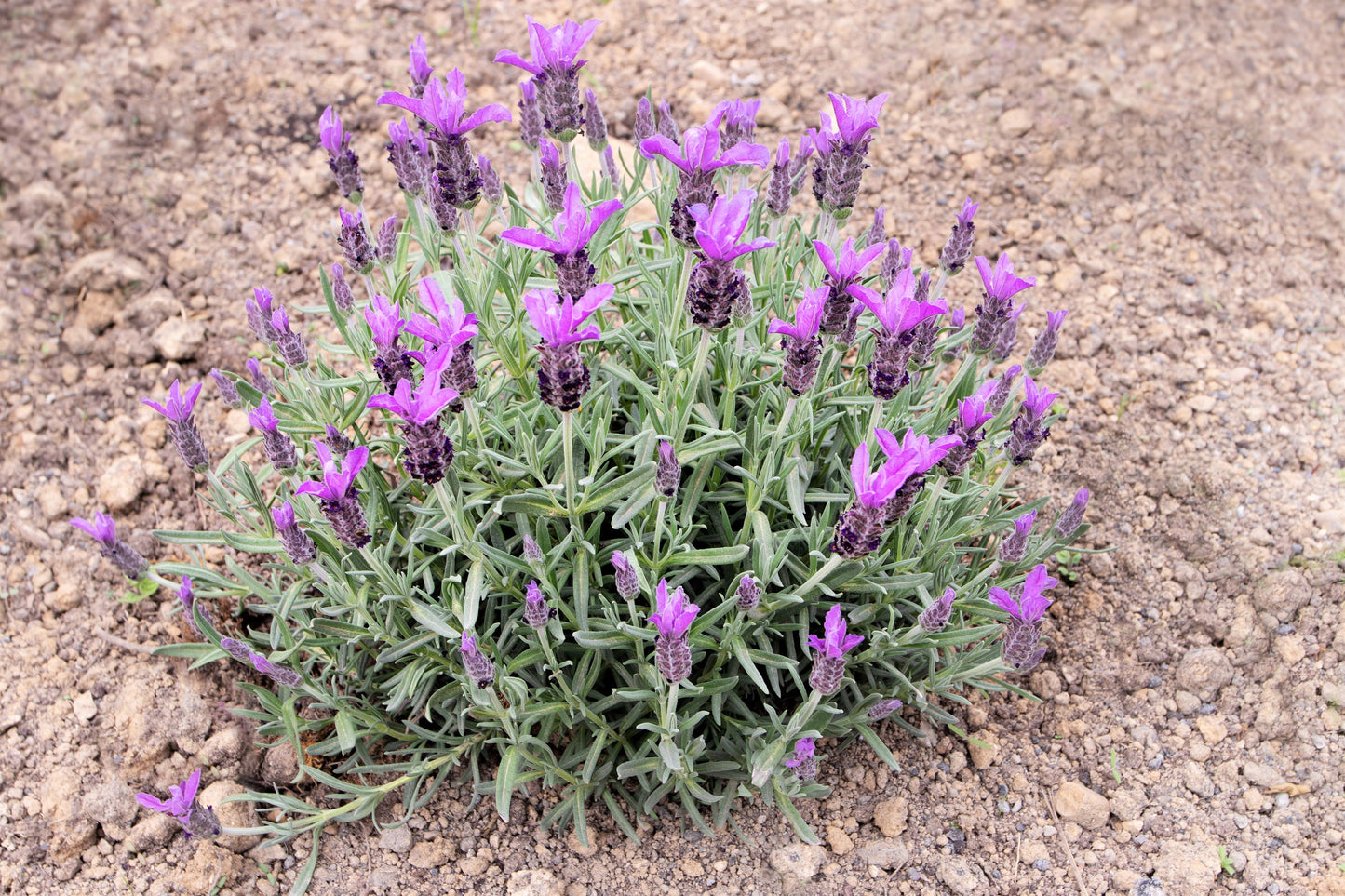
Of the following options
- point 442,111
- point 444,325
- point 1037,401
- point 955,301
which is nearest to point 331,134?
point 442,111

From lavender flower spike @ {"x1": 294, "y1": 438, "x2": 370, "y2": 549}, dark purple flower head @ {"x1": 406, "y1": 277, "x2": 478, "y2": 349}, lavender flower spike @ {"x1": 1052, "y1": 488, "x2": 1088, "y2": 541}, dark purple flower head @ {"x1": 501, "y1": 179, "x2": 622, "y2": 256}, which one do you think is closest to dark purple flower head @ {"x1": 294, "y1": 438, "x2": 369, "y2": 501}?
lavender flower spike @ {"x1": 294, "y1": 438, "x2": 370, "y2": 549}

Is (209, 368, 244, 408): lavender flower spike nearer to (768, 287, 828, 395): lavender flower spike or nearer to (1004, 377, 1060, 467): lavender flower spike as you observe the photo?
(768, 287, 828, 395): lavender flower spike

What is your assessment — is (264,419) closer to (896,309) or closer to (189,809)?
(189,809)

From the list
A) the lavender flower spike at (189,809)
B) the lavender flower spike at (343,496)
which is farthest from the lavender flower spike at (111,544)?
the lavender flower spike at (343,496)

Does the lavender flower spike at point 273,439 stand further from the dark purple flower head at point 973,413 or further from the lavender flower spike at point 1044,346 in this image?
the lavender flower spike at point 1044,346

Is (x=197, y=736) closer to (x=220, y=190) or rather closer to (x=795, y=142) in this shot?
(x=220, y=190)

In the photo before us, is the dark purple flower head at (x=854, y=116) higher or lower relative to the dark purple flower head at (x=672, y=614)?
higher
